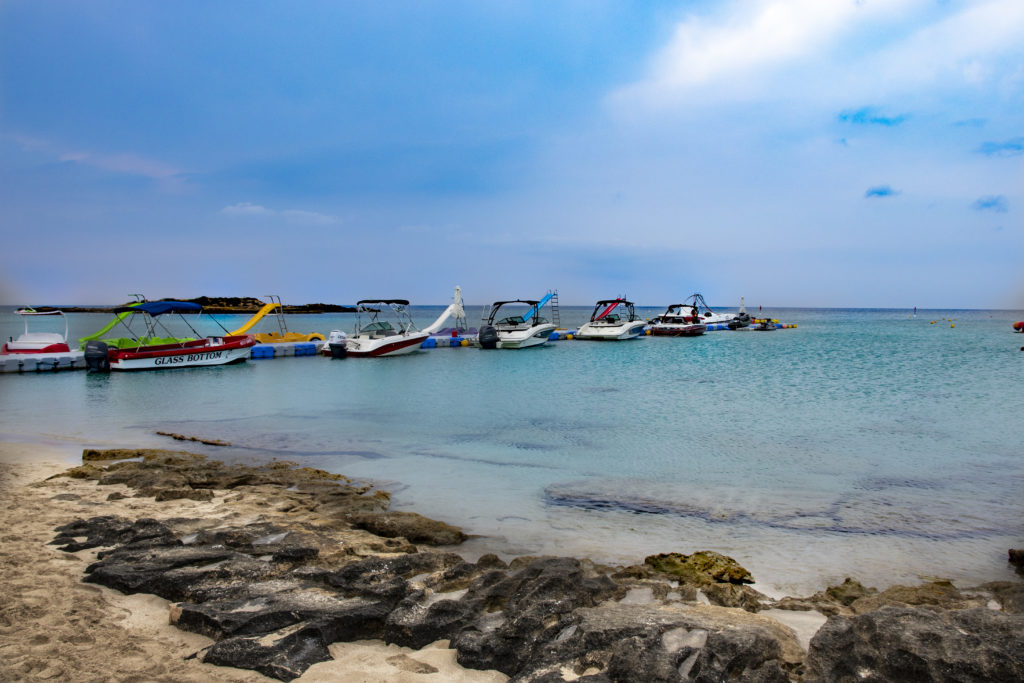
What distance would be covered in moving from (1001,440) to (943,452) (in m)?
2.21

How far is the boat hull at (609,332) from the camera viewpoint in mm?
46500

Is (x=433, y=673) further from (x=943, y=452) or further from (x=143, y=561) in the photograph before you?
(x=943, y=452)

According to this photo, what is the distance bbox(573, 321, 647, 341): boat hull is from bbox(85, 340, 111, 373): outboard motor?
31.1 meters

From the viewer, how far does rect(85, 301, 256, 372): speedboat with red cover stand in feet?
87.0

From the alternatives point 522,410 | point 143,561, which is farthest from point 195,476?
point 522,410

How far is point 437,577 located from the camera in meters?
5.29

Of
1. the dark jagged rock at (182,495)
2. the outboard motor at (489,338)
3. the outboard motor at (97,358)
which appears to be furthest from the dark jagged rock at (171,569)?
the outboard motor at (489,338)

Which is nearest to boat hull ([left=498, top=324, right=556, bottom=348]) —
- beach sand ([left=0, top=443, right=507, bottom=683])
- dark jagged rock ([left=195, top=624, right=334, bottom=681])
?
beach sand ([left=0, top=443, right=507, bottom=683])

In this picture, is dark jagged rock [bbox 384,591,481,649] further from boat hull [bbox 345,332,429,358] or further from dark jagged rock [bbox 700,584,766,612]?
boat hull [bbox 345,332,429,358]

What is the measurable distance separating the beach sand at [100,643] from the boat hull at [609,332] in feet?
139

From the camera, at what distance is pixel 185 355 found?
2845 centimetres

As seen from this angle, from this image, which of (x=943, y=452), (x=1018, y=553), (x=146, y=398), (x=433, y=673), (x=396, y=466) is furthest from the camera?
(x=146, y=398)

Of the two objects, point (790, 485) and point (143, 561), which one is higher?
point (143, 561)

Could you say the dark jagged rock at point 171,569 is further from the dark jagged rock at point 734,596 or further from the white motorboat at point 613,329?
the white motorboat at point 613,329
